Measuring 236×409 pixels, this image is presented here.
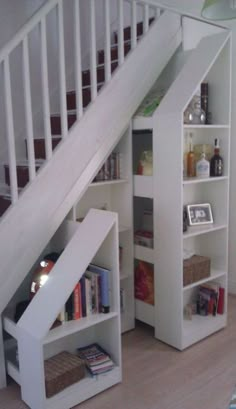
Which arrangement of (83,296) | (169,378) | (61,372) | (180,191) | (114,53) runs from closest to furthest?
(61,372) → (83,296) → (169,378) → (180,191) → (114,53)

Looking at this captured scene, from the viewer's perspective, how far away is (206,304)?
291cm

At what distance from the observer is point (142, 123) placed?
8.70ft

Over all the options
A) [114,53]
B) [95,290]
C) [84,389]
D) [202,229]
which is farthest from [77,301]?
[114,53]

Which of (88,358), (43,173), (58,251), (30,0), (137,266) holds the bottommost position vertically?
(88,358)

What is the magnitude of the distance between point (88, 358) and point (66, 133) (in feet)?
4.39

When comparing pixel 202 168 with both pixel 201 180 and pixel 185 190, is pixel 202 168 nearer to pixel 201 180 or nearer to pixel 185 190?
pixel 201 180

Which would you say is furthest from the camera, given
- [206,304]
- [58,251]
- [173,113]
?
[206,304]

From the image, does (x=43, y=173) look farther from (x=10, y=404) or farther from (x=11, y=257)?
(x=10, y=404)

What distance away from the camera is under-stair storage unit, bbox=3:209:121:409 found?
6.32 feet

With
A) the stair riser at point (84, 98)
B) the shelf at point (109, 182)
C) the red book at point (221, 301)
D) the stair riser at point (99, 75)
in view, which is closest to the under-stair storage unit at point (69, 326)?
the shelf at point (109, 182)

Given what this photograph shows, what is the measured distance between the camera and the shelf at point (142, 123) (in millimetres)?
2607

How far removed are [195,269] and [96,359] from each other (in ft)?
3.02

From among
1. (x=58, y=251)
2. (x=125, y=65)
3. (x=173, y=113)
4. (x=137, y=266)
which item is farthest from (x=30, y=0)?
(x=137, y=266)

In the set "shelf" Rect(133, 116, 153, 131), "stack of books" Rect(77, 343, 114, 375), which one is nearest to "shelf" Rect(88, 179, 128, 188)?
"shelf" Rect(133, 116, 153, 131)
